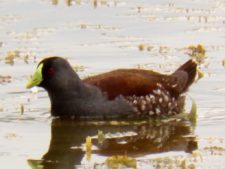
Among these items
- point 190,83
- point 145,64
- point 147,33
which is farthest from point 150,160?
point 147,33

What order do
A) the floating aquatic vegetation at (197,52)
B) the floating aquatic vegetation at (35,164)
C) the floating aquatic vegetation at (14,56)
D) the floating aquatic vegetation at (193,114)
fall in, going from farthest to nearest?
1. the floating aquatic vegetation at (197,52)
2. the floating aquatic vegetation at (14,56)
3. the floating aquatic vegetation at (193,114)
4. the floating aquatic vegetation at (35,164)

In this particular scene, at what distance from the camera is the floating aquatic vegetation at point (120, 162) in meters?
12.4

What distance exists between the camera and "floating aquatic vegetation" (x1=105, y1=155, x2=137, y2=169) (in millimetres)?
12422

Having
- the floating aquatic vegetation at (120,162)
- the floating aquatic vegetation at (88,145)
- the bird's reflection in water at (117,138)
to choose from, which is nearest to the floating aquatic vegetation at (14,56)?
the bird's reflection in water at (117,138)

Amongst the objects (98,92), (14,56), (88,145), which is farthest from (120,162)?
(14,56)

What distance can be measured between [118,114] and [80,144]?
1.48 m

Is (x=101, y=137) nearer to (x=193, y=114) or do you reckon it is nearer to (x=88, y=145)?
(x=88, y=145)

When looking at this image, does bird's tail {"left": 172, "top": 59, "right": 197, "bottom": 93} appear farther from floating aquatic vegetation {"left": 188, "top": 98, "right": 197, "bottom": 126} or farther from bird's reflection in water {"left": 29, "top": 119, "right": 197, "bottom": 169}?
bird's reflection in water {"left": 29, "top": 119, "right": 197, "bottom": 169}

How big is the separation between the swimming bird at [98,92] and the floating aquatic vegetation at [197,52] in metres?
2.95

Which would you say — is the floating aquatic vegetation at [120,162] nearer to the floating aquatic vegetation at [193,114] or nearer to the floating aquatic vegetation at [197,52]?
the floating aquatic vegetation at [193,114]

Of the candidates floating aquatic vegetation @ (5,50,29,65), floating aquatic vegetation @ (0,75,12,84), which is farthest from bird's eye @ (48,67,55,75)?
floating aquatic vegetation @ (5,50,29,65)

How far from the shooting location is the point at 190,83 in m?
16.1

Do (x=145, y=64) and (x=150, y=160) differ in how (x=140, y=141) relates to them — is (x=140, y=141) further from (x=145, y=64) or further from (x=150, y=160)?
(x=145, y=64)

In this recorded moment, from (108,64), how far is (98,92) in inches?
103
